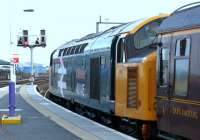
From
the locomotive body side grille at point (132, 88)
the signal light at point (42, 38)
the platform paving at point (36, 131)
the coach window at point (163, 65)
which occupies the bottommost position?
the platform paving at point (36, 131)

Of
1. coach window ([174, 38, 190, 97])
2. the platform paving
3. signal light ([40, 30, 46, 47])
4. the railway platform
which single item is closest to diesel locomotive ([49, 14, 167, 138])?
the railway platform

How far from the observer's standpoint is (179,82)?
446 inches

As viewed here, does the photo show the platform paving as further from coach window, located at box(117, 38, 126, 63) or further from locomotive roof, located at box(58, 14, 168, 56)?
locomotive roof, located at box(58, 14, 168, 56)

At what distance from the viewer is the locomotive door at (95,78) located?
18.5 m

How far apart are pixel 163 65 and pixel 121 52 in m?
3.32

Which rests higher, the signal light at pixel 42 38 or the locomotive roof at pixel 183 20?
the signal light at pixel 42 38

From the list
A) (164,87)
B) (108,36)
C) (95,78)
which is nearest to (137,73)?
(164,87)

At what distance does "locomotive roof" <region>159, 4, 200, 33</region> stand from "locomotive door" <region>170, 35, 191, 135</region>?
22 centimetres

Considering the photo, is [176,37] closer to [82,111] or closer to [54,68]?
[82,111]

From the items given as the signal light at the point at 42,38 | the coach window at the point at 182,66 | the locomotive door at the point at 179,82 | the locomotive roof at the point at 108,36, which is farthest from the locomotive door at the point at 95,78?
the signal light at the point at 42,38

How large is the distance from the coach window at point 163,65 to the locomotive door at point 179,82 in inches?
13.0

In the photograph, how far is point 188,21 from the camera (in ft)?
36.6

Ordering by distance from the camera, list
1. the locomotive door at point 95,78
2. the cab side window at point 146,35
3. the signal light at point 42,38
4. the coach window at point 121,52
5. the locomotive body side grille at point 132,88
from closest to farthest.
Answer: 1. the locomotive body side grille at point 132,88
2. the cab side window at point 146,35
3. the coach window at point 121,52
4. the locomotive door at point 95,78
5. the signal light at point 42,38

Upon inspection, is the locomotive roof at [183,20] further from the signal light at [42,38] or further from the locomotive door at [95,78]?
the signal light at [42,38]
